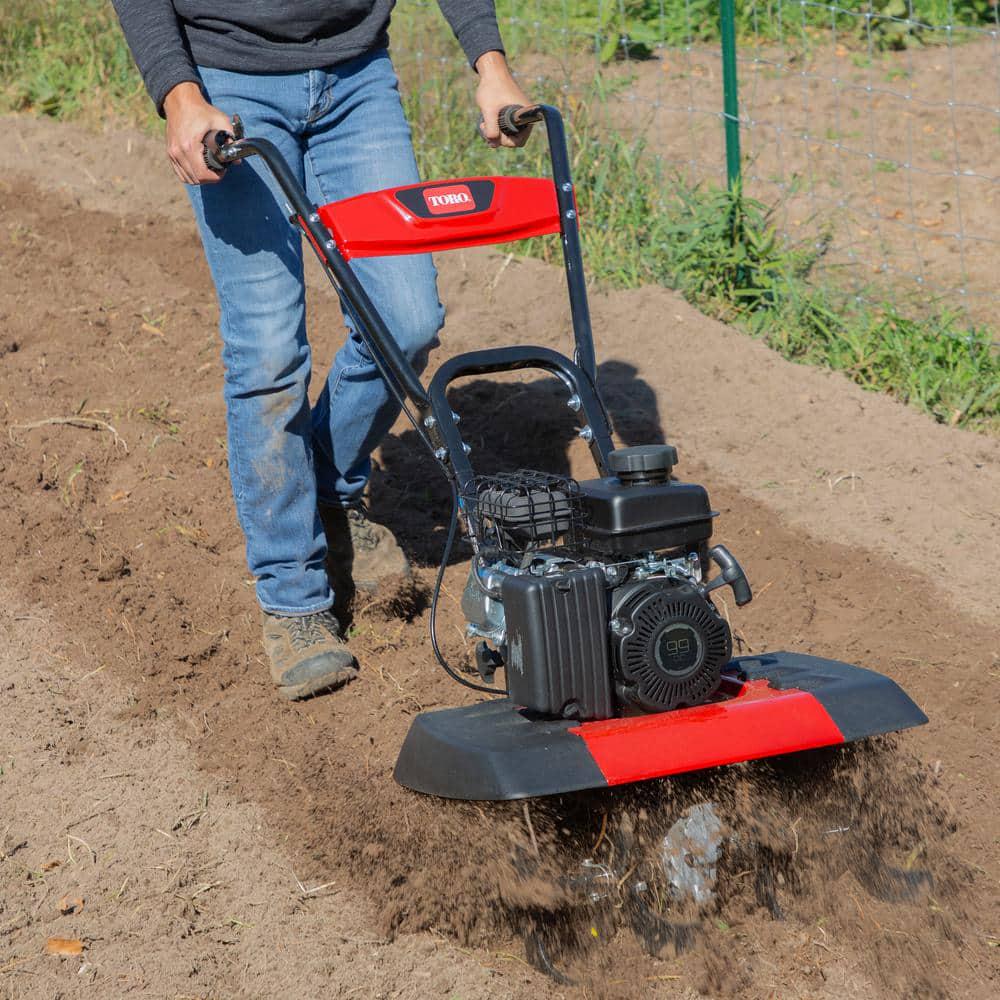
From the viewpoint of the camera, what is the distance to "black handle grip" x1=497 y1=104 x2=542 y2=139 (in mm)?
2898

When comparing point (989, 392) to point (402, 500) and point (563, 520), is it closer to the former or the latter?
point (402, 500)

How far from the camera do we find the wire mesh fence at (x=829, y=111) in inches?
239

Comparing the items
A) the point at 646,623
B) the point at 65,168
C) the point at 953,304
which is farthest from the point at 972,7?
the point at 646,623

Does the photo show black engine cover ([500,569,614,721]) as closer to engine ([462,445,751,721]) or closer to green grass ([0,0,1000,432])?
engine ([462,445,751,721])

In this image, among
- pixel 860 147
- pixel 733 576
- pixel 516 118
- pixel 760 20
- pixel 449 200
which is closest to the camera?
pixel 733 576

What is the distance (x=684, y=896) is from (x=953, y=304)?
3813 millimetres

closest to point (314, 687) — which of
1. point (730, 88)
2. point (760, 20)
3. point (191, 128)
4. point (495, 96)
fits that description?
point (191, 128)

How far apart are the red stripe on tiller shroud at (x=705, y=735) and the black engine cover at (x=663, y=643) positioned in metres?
0.04

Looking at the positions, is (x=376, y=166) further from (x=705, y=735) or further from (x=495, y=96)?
(x=705, y=735)

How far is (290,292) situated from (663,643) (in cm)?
128

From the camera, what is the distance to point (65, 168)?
666 centimetres

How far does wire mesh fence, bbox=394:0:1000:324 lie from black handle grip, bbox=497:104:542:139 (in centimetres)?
242

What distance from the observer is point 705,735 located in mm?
2209

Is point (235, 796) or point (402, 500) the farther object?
point (402, 500)
